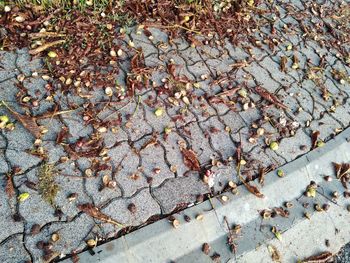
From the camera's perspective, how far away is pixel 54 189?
2.41 m

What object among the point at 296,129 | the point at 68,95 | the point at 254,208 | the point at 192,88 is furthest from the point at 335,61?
the point at 68,95

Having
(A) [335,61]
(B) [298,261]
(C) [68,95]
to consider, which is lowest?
(B) [298,261]

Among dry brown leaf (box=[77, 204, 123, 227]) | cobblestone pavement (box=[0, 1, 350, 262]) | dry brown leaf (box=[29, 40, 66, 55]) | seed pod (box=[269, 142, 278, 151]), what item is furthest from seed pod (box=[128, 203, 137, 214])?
dry brown leaf (box=[29, 40, 66, 55])

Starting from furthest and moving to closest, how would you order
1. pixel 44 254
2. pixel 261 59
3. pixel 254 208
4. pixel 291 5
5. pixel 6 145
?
pixel 291 5
pixel 261 59
pixel 254 208
pixel 6 145
pixel 44 254

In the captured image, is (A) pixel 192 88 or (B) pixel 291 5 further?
(B) pixel 291 5

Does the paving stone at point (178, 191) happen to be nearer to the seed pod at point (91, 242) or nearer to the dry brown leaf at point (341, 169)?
the seed pod at point (91, 242)

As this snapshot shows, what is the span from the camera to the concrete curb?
238cm

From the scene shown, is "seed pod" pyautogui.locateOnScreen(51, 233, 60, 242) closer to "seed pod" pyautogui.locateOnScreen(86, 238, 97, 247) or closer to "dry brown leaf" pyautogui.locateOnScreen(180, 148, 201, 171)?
"seed pod" pyautogui.locateOnScreen(86, 238, 97, 247)

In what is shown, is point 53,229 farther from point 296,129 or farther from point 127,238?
point 296,129

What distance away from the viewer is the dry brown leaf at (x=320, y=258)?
2.69m

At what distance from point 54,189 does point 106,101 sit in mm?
823

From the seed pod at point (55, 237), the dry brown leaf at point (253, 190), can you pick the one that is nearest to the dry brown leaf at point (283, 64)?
the dry brown leaf at point (253, 190)

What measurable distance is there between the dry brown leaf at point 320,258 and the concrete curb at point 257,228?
0.04 metres

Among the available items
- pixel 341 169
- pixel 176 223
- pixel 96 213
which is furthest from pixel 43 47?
pixel 341 169
